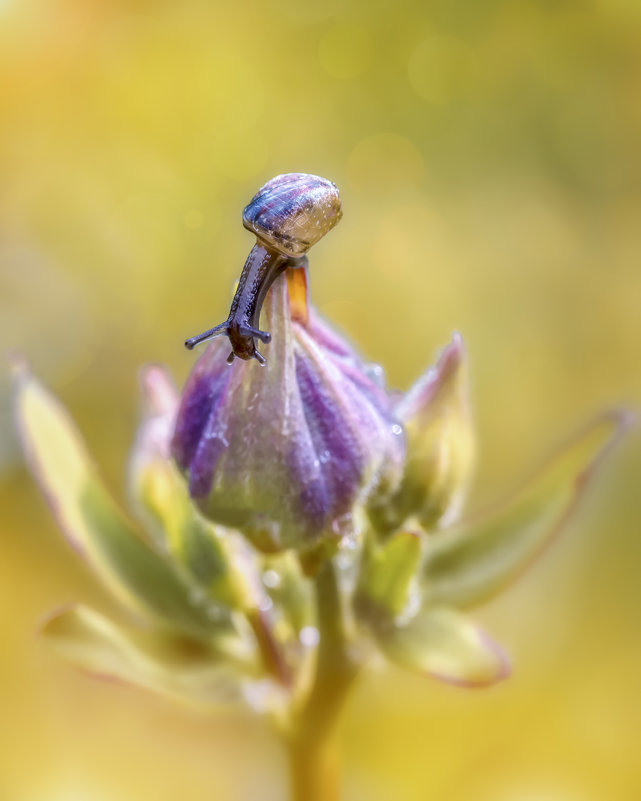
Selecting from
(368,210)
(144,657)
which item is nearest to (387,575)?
(144,657)

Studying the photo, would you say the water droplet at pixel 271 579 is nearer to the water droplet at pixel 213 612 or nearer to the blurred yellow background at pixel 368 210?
the water droplet at pixel 213 612

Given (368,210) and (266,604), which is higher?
(368,210)

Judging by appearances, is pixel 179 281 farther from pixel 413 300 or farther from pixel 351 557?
pixel 351 557

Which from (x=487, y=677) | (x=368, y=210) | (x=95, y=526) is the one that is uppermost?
(x=368, y=210)

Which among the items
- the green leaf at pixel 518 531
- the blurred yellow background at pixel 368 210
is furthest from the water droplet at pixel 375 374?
the blurred yellow background at pixel 368 210

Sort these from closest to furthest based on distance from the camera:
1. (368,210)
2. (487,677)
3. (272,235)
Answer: (272,235)
(487,677)
(368,210)

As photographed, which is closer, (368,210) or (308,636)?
(308,636)

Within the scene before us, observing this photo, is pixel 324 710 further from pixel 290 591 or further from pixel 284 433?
pixel 284 433

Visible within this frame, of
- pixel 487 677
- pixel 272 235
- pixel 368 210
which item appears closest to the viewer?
pixel 272 235
